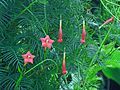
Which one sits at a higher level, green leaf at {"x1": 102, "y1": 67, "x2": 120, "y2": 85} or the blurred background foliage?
the blurred background foliage

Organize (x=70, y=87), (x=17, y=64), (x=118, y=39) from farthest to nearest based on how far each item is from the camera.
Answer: (x=118, y=39)
(x=70, y=87)
(x=17, y=64)

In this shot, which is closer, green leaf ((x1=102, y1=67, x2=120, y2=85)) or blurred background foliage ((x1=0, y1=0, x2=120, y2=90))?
blurred background foliage ((x1=0, y1=0, x2=120, y2=90))

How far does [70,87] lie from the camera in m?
1.39

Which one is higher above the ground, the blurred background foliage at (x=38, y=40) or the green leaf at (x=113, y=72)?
the blurred background foliage at (x=38, y=40)

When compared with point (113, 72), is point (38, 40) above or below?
above

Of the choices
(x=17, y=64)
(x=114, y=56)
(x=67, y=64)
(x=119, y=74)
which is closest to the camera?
(x=17, y=64)

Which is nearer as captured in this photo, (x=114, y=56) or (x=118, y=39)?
(x=118, y=39)

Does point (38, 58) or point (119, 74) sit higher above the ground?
point (38, 58)

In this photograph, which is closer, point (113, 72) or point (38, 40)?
point (38, 40)

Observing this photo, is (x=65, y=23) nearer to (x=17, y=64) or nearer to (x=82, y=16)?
(x=82, y=16)

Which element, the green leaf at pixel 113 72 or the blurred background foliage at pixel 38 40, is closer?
the blurred background foliage at pixel 38 40

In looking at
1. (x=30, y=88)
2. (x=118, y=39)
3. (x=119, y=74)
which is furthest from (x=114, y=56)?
(x=30, y=88)

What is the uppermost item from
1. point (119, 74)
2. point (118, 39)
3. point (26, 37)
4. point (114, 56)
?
point (26, 37)

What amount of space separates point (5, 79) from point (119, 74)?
125 centimetres
